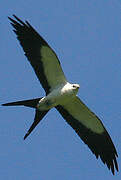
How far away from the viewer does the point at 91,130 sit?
18.0 meters

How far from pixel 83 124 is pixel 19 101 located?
2.62m

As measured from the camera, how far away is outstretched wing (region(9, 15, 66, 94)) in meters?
16.8

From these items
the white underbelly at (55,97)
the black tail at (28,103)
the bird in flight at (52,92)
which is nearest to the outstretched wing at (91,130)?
the bird in flight at (52,92)

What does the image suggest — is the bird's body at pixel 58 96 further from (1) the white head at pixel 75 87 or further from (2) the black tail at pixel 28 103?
(2) the black tail at pixel 28 103

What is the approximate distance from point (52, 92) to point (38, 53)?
139 cm

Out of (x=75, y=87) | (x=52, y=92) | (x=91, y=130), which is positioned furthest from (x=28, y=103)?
(x=91, y=130)

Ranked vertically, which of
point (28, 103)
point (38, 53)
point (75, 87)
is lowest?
point (75, 87)

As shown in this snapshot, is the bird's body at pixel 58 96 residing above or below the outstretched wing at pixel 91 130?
above

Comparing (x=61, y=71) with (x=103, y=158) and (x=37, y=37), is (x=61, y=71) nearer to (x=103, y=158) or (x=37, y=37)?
(x=37, y=37)

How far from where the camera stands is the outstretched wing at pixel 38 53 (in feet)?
55.1

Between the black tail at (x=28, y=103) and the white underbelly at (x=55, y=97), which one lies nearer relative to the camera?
the black tail at (x=28, y=103)

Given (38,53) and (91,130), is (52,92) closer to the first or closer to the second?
(38,53)

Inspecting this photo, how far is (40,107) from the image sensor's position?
16906 millimetres

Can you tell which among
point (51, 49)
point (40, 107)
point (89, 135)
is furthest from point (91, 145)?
point (51, 49)
